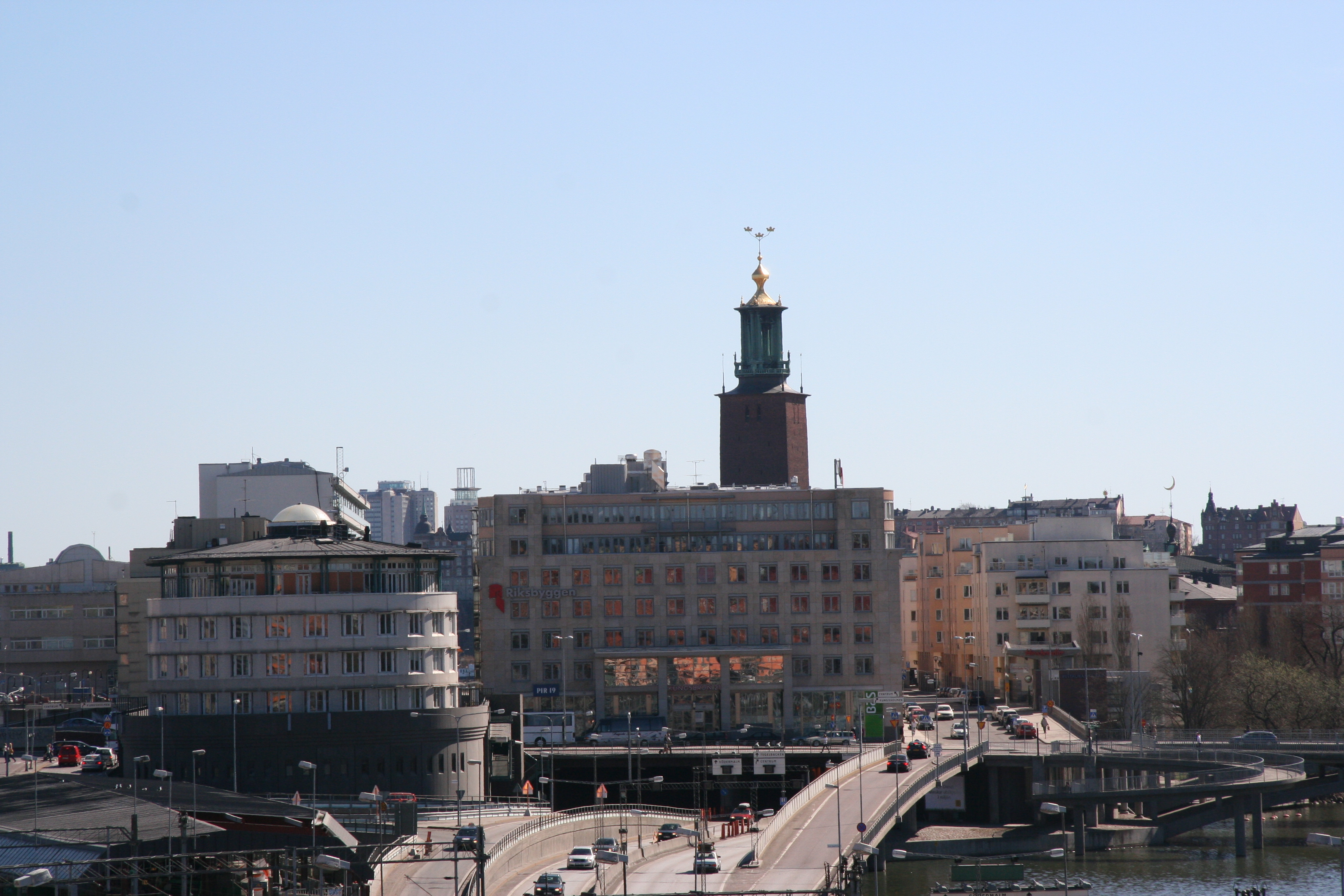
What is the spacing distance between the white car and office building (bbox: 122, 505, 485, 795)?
24.9 metres

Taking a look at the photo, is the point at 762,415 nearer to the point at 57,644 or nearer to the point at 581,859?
the point at 57,644

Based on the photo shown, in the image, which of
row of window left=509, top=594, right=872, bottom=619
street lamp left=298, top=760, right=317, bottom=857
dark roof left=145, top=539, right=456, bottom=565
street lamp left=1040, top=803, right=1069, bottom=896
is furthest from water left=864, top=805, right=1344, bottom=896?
dark roof left=145, top=539, right=456, bottom=565

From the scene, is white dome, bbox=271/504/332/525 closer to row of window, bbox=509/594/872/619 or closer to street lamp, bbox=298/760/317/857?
street lamp, bbox=298/760/317/857

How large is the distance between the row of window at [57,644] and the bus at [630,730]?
74.1m

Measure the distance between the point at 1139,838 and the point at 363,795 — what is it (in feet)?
172

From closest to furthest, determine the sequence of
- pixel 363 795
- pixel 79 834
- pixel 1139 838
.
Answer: pixel 79 834 → pixel 363 795 → pixel 1139 838

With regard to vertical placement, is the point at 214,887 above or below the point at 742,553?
below

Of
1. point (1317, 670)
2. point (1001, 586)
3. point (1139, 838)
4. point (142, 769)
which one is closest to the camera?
point (142, 769)

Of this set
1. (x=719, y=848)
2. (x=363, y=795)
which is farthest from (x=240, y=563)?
(x=719, y=848)

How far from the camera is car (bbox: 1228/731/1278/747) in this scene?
127 m

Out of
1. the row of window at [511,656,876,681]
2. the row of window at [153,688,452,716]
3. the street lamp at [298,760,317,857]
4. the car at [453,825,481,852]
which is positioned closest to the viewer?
the car at [453,825,481,852]

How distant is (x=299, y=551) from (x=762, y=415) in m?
75.1

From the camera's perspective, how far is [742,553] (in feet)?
493

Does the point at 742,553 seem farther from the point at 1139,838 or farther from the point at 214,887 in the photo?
the point at 214,887
